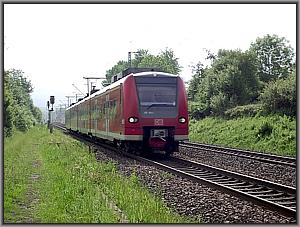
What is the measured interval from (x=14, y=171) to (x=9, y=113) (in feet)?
48.5

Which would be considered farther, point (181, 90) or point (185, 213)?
point (181, 90)

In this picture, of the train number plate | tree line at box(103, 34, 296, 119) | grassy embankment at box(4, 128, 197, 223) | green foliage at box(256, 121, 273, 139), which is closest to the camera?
grassy embankment at box(4, 128, 197, 223)

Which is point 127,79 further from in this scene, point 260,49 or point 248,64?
point 260,49

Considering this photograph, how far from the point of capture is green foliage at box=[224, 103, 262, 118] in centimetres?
3107

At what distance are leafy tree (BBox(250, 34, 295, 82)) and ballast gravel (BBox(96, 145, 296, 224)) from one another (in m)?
54.4

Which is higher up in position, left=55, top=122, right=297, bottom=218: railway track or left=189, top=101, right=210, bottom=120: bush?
left=189, top=101, right=210, bottom=120: bush

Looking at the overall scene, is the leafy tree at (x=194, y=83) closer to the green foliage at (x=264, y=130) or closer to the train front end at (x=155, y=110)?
the green foliage at (x=264, y=130)

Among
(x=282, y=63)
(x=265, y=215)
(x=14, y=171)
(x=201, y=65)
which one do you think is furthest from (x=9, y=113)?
(x=282, y=63)

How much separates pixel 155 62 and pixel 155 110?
4868 centimetres

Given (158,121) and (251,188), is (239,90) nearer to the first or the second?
(158,121)

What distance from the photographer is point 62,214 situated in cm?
798

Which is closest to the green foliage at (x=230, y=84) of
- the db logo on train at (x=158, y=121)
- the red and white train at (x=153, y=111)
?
the red and white train at (x=153, y=111)

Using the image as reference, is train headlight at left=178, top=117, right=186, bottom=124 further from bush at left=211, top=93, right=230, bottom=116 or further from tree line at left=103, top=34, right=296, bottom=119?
bush at left=211, top=93, right=230, bottom=116

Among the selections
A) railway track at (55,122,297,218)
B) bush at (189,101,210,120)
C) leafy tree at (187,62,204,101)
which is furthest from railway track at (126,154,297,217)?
leafy tree at (187,62,204,101)
